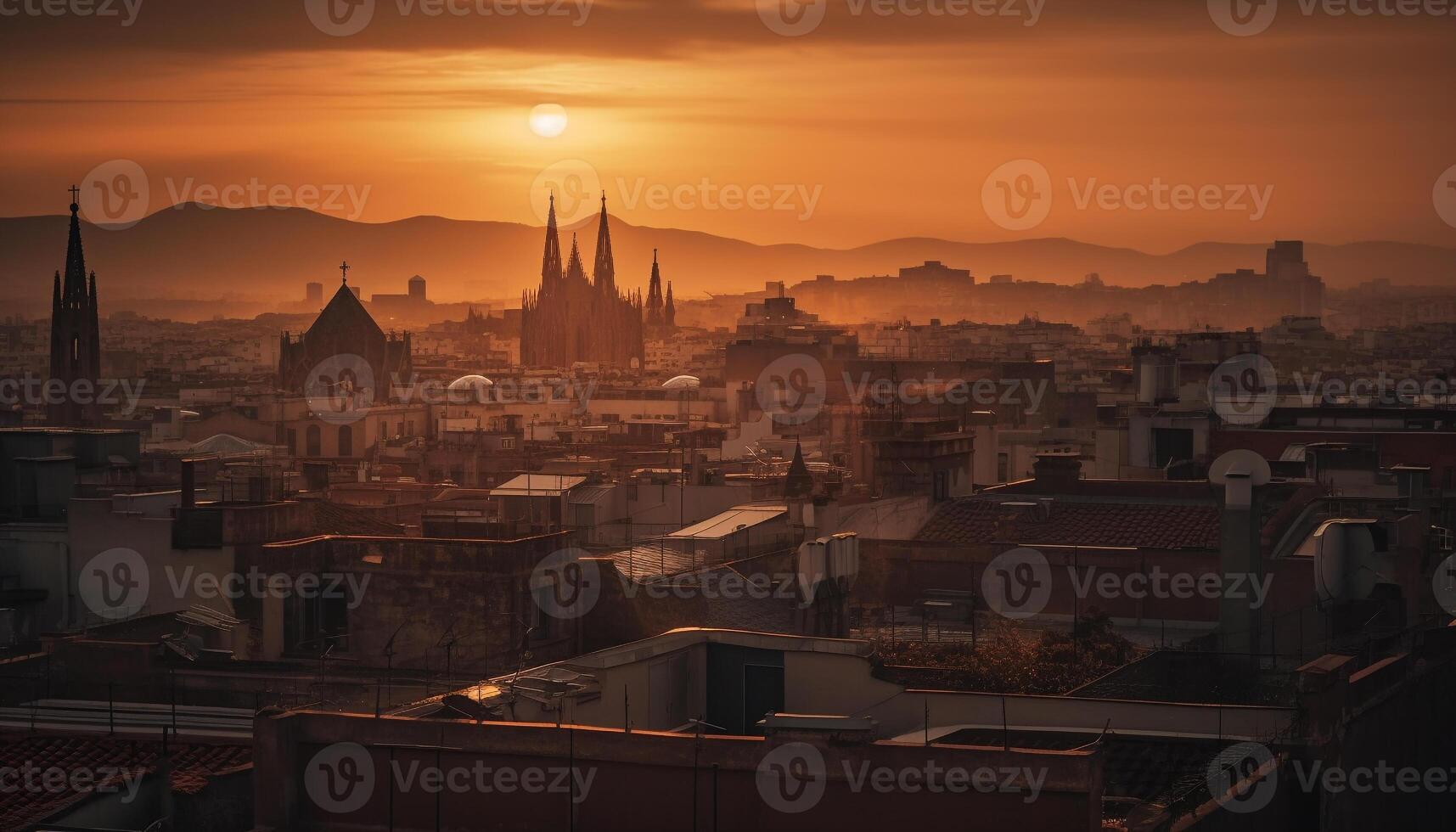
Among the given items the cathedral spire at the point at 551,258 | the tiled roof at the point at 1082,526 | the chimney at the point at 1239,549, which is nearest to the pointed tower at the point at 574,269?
the cathedral spire at the point at 551,258

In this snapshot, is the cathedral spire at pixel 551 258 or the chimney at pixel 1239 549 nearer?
the chimney at pixel 1239 549

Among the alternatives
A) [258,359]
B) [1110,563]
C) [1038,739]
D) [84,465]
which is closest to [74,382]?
[84,465]

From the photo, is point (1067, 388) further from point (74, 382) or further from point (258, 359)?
point (258, 359)

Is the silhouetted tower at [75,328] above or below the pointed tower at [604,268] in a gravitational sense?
below

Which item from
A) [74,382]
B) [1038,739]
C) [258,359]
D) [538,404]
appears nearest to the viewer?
[1038,739]

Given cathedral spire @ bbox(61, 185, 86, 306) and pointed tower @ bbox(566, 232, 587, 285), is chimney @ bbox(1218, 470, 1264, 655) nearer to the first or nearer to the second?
cathedral spire @ bbox(61, 185, 86, 306)

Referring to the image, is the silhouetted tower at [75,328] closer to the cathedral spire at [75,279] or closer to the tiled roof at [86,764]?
the cathedral spire at [75,279]
